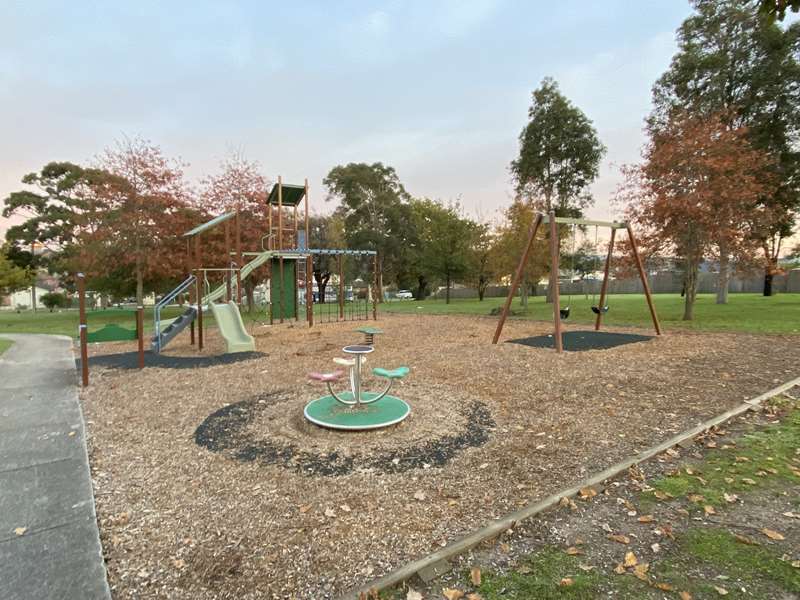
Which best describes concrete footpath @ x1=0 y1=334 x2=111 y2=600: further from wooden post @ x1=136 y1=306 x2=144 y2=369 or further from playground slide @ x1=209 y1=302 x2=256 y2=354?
playground slide @ x1=209 y1=302 x2=256 y2=354

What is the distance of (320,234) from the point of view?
4294 centimetres

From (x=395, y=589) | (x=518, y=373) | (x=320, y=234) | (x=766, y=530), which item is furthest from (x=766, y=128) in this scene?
(x=320, y=234)

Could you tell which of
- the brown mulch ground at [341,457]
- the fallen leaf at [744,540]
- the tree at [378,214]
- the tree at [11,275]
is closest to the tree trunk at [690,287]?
the brown mulch ground at [341,457]

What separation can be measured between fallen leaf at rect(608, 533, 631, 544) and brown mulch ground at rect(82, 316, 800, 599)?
0.54 meters

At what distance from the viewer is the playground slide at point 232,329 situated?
912 cm

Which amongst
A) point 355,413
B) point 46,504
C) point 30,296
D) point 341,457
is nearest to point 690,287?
point 355,413

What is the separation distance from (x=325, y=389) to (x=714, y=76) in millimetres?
24710

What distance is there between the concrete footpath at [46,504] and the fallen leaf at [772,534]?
359 cm

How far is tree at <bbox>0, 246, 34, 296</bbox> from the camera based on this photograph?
24688mm

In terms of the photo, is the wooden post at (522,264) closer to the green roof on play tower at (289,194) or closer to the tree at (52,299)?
the green roof on play tower at (289,194)

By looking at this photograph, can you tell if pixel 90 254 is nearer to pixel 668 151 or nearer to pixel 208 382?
pixel 208 382

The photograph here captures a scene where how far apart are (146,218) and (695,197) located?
1980 cm

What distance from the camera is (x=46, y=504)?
2.88 metres

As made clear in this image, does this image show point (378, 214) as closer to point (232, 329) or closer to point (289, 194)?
point (289, 194)
